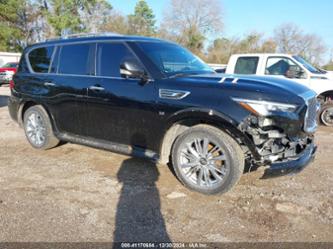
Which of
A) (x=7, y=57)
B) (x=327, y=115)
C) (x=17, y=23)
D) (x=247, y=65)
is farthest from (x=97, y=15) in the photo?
(x=327, y=115)

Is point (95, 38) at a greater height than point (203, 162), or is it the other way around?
point (95, 38)

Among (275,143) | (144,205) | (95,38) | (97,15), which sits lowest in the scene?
(144,205)

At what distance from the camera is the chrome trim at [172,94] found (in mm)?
3891

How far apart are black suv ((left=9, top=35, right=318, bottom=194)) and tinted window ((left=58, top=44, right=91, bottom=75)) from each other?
2cm

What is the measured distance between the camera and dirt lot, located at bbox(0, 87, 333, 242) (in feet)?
10.4

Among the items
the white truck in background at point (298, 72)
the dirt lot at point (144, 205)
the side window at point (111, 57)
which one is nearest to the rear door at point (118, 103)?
the side window at point (111, 57)

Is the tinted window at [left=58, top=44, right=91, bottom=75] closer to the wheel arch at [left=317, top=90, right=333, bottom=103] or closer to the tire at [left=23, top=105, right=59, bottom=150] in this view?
the tire at [left=23, top=105, right=59, bottom=150]

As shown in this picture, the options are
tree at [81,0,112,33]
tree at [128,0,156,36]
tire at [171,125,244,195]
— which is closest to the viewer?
tire at [171,125,244,195]

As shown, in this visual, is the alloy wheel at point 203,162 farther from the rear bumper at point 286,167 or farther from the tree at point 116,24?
the tree at point 116,24

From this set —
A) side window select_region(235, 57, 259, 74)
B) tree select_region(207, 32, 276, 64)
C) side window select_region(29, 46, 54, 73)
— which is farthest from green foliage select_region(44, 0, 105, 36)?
side window select_region(29, 46, 54, 73)

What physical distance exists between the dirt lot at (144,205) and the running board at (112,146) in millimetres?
353

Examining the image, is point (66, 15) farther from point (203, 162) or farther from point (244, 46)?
point (203, 162)

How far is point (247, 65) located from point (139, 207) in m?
6.72

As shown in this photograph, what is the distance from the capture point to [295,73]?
841 cm
